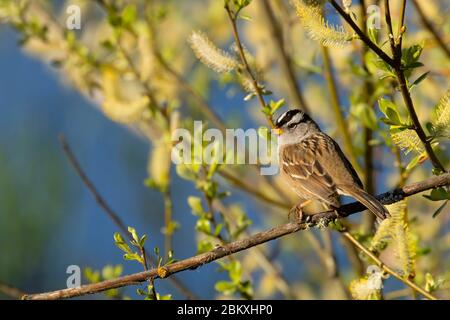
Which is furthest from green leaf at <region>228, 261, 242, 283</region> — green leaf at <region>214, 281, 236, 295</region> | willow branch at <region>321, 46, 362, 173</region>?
willow branch at <region>321, 46, 362, 173</region>


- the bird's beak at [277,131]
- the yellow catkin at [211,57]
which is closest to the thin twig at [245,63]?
the yellow catkin at [211,57]

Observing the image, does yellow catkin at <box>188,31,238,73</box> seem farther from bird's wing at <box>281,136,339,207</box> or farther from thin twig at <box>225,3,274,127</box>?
bird's wing at <box>281,136,339,207</box>

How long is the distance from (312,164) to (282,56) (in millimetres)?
502

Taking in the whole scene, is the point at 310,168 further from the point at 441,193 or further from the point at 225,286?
the point at 441,193

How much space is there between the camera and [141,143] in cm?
659

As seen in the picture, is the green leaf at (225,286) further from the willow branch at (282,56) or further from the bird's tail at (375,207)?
the willow branch at (282,56)

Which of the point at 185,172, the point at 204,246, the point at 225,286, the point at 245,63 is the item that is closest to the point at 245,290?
the point at 225,286

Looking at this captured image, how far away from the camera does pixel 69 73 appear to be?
11.9 feet

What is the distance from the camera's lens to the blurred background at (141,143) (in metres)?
3.50

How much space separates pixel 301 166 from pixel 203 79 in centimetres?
86

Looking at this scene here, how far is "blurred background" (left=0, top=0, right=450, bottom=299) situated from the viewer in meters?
3.50

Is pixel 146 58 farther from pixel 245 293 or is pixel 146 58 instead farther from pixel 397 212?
pixel 397 212

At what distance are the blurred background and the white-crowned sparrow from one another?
0.35 ft

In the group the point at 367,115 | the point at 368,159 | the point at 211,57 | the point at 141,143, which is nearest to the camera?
the point at 211,57
